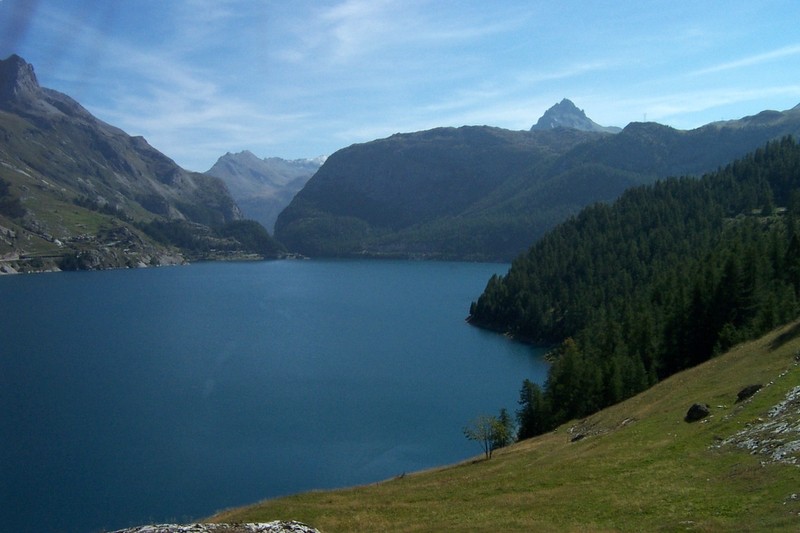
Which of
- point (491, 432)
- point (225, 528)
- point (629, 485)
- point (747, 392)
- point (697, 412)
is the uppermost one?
point (225, 528)

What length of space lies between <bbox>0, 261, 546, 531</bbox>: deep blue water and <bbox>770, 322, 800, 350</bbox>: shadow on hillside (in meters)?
39.8

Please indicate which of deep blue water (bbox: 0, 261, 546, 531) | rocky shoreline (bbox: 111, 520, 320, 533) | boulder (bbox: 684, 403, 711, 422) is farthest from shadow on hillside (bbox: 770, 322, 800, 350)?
rocky shoreline (bbox: 111, 520, 320, 533)

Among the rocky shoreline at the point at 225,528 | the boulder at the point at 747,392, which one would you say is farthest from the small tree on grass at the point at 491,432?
the rocky shoreline at the point at 225,528

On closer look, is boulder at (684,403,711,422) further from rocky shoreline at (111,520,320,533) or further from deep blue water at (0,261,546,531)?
deep blue water at (0,261,546,531)

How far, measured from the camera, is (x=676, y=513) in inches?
1078

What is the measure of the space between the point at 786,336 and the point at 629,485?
99.7 feet

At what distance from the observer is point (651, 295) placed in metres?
117

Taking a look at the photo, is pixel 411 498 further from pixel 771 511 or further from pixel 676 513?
pixel 771 511

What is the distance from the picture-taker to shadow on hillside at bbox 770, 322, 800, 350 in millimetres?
53219

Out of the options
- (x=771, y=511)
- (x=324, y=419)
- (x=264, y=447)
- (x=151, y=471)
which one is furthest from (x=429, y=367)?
(x=771, y=511)

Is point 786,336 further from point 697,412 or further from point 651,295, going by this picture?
point 651,295

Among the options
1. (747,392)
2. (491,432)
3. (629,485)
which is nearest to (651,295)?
(491,432)

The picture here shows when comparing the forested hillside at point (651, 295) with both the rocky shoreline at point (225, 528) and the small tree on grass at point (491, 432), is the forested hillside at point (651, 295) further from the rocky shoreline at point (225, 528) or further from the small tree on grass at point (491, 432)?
the rocky shoreline at point (225, 528)

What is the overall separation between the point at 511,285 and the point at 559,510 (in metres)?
156
